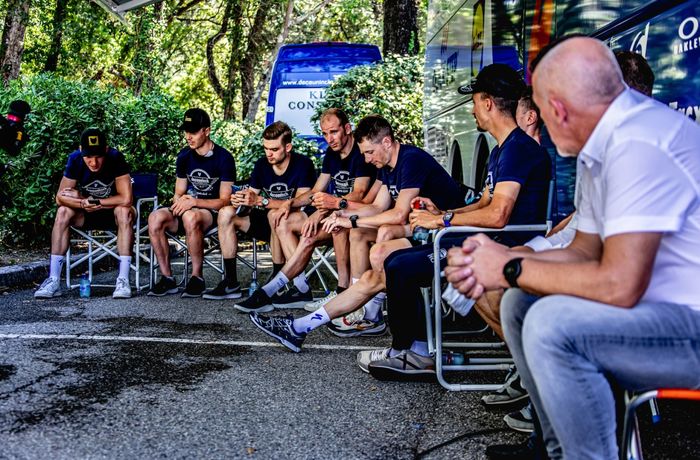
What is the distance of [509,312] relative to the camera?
286cm

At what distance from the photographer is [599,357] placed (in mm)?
2389

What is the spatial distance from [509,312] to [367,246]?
3.57 meters

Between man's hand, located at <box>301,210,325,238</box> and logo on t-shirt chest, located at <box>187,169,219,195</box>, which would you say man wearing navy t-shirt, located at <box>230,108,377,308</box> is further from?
logo on t-shirt chest, located at <box>187,169,219,195</box>

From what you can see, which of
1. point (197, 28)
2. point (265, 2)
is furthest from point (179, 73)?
point (265, 2)

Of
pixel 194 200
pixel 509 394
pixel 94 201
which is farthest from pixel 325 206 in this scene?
pixel 509 394

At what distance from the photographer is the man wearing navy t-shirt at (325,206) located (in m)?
7.08

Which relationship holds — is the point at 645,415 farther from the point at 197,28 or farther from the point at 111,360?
the point at 197,28

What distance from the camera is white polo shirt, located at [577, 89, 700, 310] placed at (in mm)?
→ 2281

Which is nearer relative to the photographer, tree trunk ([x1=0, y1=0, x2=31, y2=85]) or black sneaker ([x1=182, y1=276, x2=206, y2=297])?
black sneaker ([x1=182, y1=276, x2=206, y2=297])

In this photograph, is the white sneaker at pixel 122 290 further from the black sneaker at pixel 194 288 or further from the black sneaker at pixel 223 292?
the black sneaker at pixel 223 292

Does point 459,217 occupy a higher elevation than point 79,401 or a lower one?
higher

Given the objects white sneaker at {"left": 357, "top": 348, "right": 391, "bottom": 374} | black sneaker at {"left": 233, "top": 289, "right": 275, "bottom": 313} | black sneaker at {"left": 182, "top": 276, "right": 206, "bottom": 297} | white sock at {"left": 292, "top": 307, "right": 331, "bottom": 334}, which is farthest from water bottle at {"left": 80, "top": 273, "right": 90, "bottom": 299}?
white sneaker at {"left": 357, "top": 348, "right": 391, "bottom": 374}

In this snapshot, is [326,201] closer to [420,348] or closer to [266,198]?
[266,198]

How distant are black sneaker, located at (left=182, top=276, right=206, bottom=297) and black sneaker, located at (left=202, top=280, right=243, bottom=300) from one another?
0.10m
